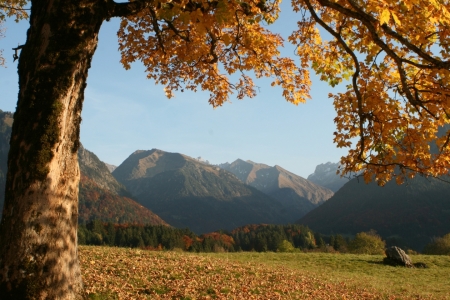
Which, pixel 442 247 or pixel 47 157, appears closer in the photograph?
pixel 47 157

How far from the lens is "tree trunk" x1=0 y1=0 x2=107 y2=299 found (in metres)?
5.11

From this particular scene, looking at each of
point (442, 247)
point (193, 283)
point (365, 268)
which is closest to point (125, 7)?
point (193, 283)

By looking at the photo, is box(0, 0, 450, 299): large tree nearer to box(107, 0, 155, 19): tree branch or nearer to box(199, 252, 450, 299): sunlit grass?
box(107, 0, 155, 19): tree branch

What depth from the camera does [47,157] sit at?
5316 mm

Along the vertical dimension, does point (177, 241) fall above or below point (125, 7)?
below

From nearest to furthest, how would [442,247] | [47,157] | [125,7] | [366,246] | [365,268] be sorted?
[47,157] → [125,7] → [365,268] → [366,246] → [442,247]

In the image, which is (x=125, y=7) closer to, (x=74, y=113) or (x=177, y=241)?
(x=74, y=113)

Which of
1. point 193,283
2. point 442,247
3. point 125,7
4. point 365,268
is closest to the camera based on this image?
point 125,7

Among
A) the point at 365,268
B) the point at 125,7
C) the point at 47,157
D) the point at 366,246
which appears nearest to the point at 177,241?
the point at 366,246

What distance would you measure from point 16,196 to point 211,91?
8.43 meters

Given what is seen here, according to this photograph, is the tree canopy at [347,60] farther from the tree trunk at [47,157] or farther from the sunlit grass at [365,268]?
the sunlit grass at [365,268]

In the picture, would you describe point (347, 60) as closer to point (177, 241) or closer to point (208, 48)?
point (208, 48)

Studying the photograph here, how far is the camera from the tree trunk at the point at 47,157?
16.8 feet

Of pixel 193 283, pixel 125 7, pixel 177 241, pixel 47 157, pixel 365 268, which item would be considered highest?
pixel 125 7
